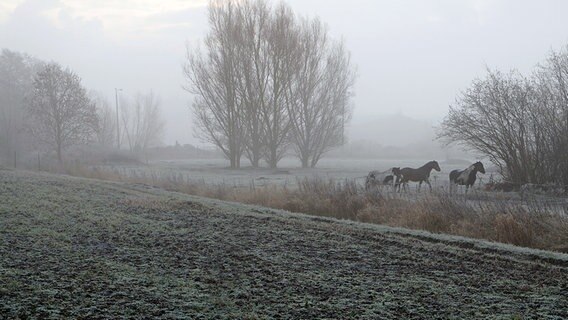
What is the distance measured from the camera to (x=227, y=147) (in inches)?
1688

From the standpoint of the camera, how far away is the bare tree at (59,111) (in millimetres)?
39906

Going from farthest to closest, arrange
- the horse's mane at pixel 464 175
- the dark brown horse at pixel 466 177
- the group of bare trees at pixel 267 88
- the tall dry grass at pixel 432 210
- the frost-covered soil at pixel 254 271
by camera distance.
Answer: the group of bare trees at pixel 267 88
the horse's mane at pixel 464 175
the dark brown horse at pixel 466 177
the tall dry grass at pixel 432 210
the frost-covered soil at pixel 254 271

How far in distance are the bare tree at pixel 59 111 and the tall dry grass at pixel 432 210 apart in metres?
25.5

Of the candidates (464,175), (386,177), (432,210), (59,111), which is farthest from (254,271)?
(59,111)

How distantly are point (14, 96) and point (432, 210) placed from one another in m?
50.8

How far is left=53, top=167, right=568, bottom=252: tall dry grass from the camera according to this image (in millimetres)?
10070

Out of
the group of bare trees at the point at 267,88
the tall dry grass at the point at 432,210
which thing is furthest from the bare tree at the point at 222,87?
the tall dry grass at the point at 432,210

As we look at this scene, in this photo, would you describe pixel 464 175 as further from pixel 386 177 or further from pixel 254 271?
pixel 254 271

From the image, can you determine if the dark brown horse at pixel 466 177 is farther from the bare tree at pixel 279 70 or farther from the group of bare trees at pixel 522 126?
the bare tree at pixel 279 70

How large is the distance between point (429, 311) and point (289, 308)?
137 centimetres

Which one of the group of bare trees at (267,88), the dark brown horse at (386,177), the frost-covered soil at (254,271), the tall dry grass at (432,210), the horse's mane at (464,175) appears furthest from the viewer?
the group of bare trees at (267,88)

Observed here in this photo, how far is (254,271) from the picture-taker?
686 centimetres

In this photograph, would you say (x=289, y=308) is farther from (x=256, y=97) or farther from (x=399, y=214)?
(x=256, y=97)

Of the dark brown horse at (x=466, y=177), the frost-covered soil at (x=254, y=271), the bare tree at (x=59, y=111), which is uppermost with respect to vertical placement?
the bare tree at (x=59, y=111)
